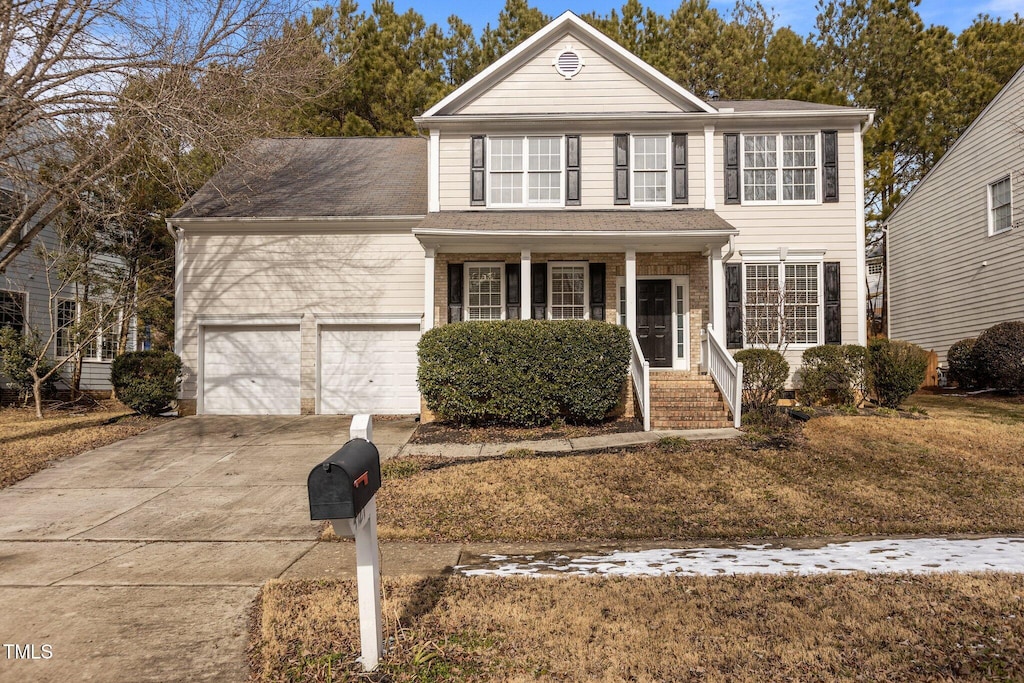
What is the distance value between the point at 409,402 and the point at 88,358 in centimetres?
1184

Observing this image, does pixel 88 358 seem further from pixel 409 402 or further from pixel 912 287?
pixel 912 287

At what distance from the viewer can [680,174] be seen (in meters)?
14.1

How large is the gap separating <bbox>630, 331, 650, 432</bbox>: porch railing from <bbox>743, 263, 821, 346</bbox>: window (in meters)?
2.95

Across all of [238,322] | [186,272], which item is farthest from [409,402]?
[186,272]

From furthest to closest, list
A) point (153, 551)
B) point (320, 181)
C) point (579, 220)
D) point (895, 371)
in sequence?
point (320, 181), point (579, 220), point (895, 371), point (153, 551)

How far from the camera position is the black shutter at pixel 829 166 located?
45.9ft

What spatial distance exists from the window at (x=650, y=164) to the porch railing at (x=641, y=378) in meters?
3.36

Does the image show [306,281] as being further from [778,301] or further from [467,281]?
[778,301]

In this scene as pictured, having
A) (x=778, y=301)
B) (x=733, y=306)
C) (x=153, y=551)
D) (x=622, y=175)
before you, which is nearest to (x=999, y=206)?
(x=778, y=301)

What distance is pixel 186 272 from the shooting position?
14773mm

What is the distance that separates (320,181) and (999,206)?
54.3 ft

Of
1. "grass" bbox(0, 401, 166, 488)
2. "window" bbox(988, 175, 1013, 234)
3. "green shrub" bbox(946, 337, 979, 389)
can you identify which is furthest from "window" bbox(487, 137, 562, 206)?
"window" bbox(988, 175, 1013, 234)

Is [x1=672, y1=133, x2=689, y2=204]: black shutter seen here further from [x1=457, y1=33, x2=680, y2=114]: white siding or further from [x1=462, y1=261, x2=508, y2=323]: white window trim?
[x1=462, y1=261, x2=508, y2=323]: white window trim

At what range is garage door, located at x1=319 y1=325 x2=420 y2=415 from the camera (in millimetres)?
14539
